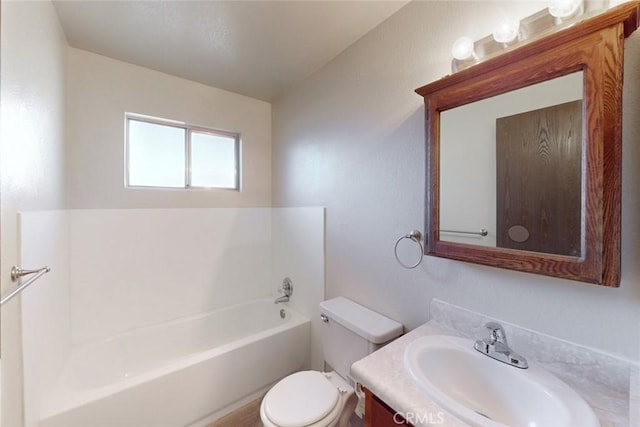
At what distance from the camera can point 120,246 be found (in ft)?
6.49

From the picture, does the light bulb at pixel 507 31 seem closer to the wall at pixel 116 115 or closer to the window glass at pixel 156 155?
the wall at pixel 116 115

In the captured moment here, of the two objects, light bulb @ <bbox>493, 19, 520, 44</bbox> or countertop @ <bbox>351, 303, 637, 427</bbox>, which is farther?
light bulb @ <bbox>493, 19, 520, 44</bbox>

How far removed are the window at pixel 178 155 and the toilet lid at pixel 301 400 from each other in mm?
1847

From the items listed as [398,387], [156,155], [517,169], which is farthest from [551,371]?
[156,155]

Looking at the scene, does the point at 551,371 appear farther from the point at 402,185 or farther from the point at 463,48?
the point at 463,48

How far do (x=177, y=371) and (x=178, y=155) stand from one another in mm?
1751

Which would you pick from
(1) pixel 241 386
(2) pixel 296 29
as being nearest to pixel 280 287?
(1) pixel 241 386

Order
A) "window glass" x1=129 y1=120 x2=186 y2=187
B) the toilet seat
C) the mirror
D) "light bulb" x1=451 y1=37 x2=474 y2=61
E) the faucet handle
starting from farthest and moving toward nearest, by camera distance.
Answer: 1. "window glass" x1=129 y1=120 x2=186 y2=187
2. the toilet seat
3. "light bulb" x1=451 y1=37 x2=474 y2=61
4. the faucet handle
5. the mirror

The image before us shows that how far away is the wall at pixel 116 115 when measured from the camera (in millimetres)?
1801

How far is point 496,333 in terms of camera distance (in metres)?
0.96

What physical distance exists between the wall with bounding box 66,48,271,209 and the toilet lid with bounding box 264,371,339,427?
167cm

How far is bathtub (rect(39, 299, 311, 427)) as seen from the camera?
135 cm

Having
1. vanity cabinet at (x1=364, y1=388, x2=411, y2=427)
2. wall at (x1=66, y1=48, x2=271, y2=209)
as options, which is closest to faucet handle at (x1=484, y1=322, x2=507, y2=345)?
vanity cabinet at (x1=364, y1=388, x2=411, y2=427)

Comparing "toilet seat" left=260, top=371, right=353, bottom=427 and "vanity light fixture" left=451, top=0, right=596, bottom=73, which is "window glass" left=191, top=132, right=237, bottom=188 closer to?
"toilet seat" left=260, top=371, right=353, bottom=427
